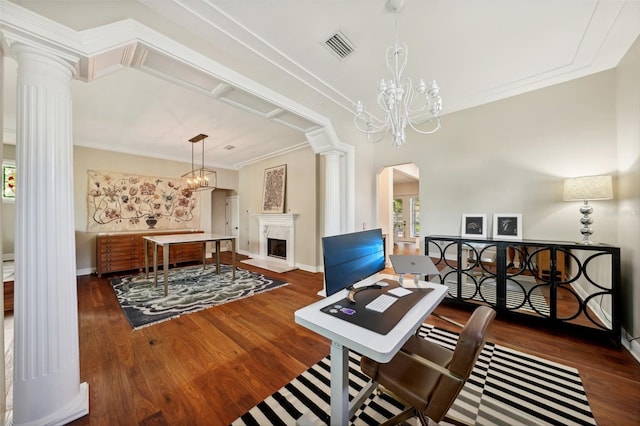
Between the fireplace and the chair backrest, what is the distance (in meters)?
4.60

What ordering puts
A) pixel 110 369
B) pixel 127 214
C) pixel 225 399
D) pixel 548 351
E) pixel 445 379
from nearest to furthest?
pixel 445 379 < pixel 225 399 < pixel 110 369 < pixel 548 351 < pixel 127 214

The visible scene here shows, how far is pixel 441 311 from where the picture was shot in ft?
9.61

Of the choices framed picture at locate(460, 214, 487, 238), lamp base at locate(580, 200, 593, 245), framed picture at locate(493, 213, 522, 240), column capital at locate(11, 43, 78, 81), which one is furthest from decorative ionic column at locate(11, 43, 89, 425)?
lamp base at locate(580, 200, 593, 245)

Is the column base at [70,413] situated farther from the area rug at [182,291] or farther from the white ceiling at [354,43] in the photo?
the white ceiling at [354,43]

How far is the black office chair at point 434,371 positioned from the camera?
0.96m

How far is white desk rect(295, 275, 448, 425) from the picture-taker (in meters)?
1.00

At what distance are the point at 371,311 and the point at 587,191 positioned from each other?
2673 millimetres

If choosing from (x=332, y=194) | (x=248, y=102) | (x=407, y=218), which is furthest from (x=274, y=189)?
(x=407, y=218)

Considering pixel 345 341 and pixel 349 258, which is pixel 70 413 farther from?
pixel 349 258

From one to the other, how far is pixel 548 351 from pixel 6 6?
4.45 m

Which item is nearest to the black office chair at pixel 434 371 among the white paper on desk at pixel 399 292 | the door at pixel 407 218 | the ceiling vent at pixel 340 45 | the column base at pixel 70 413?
the white paper on desk at pixel 399 292

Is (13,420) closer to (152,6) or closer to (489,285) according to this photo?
(152,6)

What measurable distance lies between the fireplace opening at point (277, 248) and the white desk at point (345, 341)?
4574 mm

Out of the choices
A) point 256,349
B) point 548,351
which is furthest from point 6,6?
point 548,351
